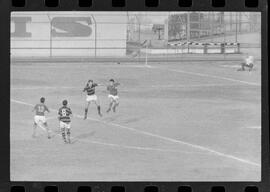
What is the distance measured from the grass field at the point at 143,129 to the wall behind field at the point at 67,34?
76 cm

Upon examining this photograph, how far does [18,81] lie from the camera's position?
18078 mm

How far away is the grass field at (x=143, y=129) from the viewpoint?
10281mm

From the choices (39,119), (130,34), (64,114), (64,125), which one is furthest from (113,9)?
(130,34)

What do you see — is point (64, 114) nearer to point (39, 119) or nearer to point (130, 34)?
point (39, 119)

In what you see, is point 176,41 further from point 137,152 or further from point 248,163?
point 248,163

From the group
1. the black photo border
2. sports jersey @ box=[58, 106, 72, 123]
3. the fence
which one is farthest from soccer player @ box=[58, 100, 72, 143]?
the black photo border

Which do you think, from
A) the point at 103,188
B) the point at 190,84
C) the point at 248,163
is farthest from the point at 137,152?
the point at 190,84

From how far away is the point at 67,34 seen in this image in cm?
1257

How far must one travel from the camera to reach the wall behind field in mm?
11922

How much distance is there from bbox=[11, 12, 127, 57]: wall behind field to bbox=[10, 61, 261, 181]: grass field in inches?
29.7

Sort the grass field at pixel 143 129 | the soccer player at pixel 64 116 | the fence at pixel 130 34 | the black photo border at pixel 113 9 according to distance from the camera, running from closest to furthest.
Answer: the black photo border at pixel 113 9 → the grass field at pixel 143 129 → the soccer player at pixel 64 116 → the fence at pixel 130 34

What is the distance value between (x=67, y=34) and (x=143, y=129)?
8.80 ft

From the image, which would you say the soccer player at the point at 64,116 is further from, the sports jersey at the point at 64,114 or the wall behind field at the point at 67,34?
the wall behind field at the point at 67,34

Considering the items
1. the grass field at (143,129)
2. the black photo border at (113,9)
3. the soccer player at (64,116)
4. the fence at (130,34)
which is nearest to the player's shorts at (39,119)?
the soccer player at (64,116)
